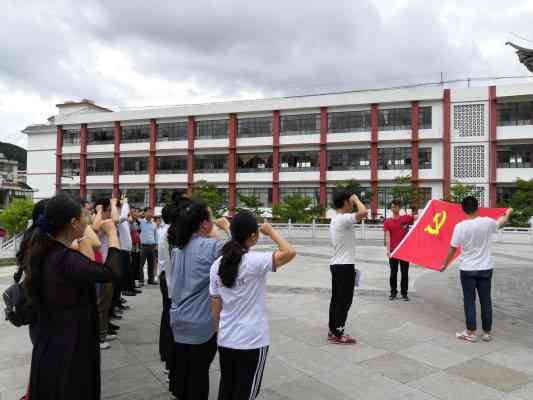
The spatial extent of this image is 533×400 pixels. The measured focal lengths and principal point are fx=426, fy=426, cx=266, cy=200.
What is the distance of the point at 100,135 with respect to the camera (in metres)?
44.3

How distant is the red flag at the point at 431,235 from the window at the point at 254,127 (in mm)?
33073

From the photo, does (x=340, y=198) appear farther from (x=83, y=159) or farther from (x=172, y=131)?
(x=83, y=159)

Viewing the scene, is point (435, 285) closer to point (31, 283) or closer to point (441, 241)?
point (441, 241)

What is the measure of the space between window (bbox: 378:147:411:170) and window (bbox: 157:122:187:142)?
1844 centimetres

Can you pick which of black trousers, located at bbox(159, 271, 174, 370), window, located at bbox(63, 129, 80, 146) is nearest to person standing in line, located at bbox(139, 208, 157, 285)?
black trousers, located at bbox(159, 271, 174, 370)

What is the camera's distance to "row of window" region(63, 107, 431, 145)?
3562 cm

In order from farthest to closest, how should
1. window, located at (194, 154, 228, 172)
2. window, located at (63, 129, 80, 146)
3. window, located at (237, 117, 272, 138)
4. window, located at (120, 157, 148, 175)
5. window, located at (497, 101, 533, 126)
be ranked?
window, located at (63, 129, 80, 146)
window, located at (120, 157, 148, 175)
window, located at (194, 154, 228, 172)
window, located at (237, 117, 272, 138)
window, located at (497, 101, 533, 126)

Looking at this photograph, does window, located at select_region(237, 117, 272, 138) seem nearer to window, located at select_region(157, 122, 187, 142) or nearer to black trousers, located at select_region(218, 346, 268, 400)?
window, located at select_region(157, 122, 187, 142)

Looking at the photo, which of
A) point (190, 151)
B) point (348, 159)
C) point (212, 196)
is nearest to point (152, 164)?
point (190, 151)

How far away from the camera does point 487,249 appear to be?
4969mm

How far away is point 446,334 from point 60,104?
164 feet

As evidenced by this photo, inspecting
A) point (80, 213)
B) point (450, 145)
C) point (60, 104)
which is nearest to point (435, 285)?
point (80, 213)

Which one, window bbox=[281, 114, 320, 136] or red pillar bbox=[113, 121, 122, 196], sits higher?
window bbox=[281, 114, 320, 136]

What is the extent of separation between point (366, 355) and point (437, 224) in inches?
101
